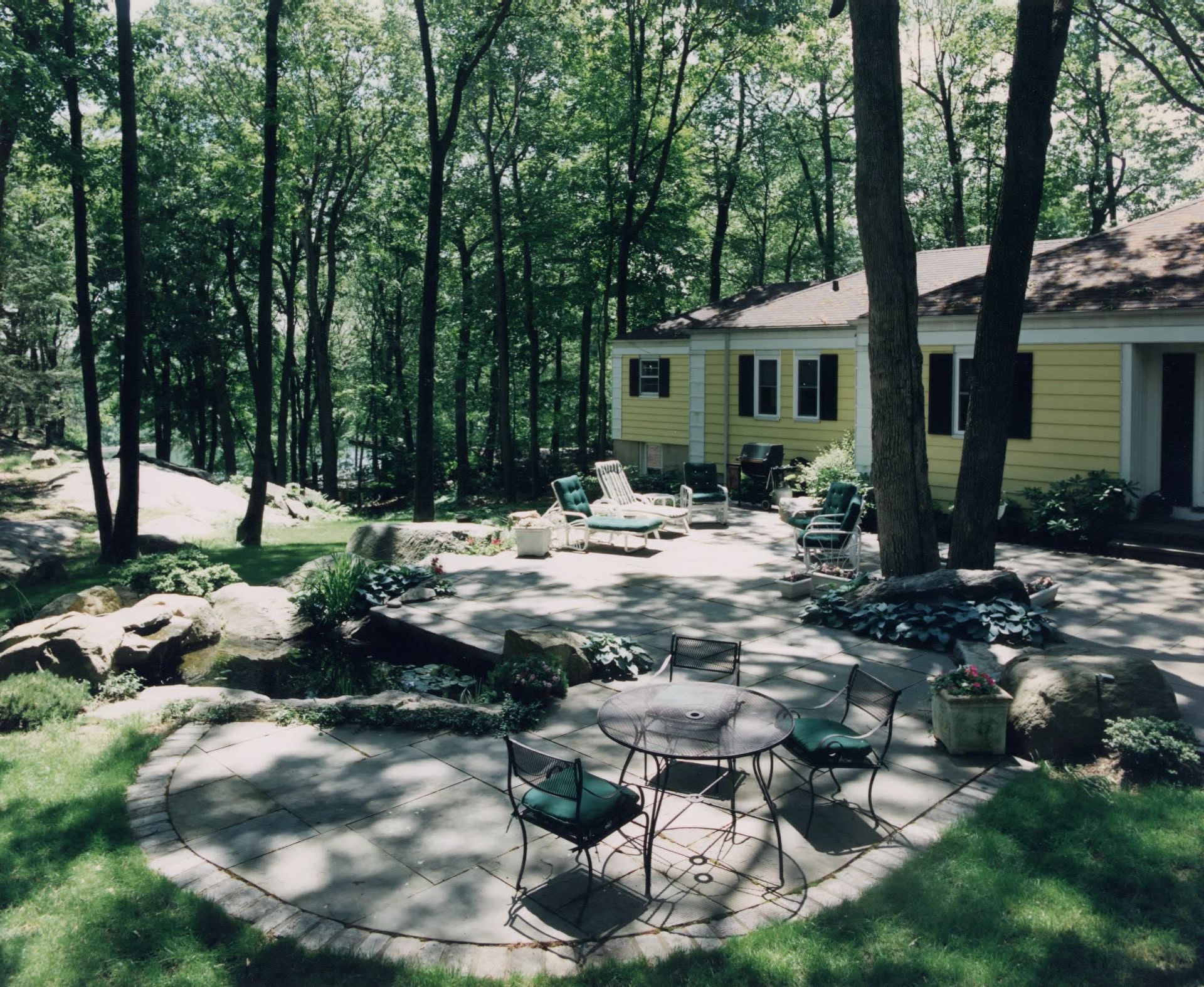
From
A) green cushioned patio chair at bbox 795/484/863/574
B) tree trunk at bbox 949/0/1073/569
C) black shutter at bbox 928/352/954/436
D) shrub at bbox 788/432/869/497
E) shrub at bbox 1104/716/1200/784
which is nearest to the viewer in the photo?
shrub at bbox 1104/716/1200/784

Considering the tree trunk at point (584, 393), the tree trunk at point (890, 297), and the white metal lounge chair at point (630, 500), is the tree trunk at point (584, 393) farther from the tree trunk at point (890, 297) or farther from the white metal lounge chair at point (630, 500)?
the tree trunk at point (890, 297)

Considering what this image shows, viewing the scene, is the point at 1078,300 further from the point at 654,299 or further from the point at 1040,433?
the point at 654,299

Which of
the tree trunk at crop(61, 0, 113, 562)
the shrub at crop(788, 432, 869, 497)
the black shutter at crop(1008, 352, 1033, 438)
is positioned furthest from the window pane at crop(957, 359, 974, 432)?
the tree trunk at crop(61, 0, 113, 562)

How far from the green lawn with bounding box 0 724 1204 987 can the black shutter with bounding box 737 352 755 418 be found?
16.1 metres

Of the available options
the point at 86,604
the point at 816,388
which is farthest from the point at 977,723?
the point at 816,388

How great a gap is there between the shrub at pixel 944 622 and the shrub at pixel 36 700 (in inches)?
271

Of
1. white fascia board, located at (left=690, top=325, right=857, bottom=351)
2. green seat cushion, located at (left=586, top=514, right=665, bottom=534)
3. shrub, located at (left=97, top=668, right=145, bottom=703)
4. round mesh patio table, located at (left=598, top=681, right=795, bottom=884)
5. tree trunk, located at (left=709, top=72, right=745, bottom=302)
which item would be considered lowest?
shrub, located at (left=97, top=668, right=145, bottom=703)

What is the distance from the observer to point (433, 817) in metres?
5.56

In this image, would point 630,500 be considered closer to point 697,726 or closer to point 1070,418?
point 1070,418

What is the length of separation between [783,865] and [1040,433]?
39.5ft

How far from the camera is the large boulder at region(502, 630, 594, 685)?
26.5ft

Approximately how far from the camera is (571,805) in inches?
185

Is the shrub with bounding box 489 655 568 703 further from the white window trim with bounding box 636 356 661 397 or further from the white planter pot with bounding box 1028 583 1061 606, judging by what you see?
the white window trim with bounding box 636 356 661 397

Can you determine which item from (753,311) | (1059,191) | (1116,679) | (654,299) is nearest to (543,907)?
(1116,679)
